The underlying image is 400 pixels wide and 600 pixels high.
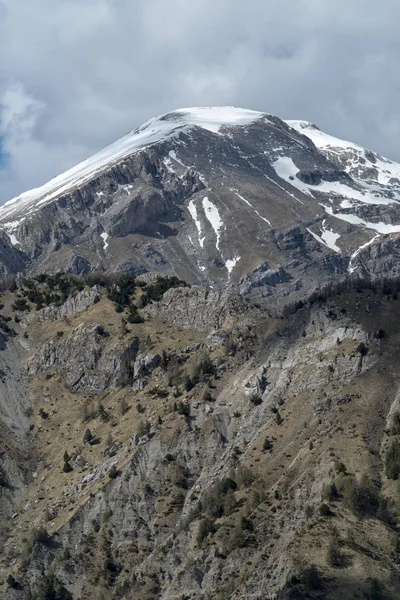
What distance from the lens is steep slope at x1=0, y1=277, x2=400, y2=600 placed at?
107 m

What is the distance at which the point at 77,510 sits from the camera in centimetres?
13438

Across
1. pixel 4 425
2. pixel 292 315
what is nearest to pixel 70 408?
pixel 4 425

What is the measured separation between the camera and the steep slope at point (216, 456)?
10669 cm

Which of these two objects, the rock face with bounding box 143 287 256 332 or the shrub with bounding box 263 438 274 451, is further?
the rock face with bounding box 143 287 256 332

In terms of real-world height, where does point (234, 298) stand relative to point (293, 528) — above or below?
above

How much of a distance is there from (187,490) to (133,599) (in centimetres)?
2449

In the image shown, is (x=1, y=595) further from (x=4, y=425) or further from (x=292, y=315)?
(x=292, y=315)

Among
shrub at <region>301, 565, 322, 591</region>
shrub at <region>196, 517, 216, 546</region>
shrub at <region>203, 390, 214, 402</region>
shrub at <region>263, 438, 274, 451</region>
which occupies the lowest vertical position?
shrub at <region>301, 565, 322, 591</region>

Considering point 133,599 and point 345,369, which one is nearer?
point 133,599

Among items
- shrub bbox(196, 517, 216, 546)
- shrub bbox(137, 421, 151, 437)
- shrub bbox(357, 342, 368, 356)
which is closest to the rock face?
shrub bbox(137, 421, 151, 437)

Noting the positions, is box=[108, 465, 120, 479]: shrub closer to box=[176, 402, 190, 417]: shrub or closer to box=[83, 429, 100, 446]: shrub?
box=[83, 429, 100, 446]: shrub

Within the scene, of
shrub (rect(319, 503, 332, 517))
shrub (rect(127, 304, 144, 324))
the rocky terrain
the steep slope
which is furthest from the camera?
shrub (rect(127, 304, 144, 324))

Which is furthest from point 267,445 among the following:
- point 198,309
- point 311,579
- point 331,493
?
point 198,309

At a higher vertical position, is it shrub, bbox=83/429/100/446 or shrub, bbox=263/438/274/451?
shrub, bbox=83/429/100/446
